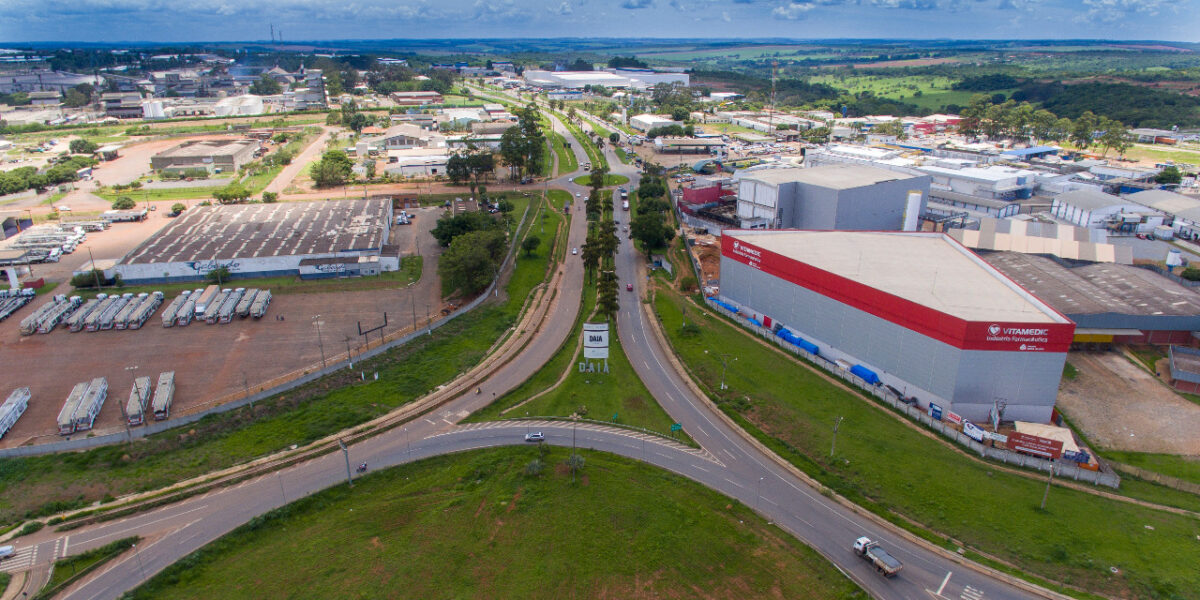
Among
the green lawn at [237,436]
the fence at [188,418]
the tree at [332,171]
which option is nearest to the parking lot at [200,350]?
the fence at [188,418]

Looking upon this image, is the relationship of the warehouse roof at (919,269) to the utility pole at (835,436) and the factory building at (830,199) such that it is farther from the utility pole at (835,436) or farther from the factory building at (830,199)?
the factory building at (830,199)

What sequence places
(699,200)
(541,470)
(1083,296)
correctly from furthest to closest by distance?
1. (699,200)
2. (1083,296)
3. (541,470)

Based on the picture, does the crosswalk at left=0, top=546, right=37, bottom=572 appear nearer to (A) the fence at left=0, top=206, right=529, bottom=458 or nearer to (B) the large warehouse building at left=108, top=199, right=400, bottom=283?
(A) the fence at left=0, top=206, right=529, bottom=458

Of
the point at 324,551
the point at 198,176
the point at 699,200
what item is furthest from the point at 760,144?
A: the point at 324,551

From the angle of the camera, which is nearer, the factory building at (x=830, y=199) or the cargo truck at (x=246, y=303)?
the cargo truck at (x=246, y=303)

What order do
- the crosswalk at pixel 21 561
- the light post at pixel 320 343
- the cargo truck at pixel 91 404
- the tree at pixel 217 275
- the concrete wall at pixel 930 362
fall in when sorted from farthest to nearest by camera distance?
the tree at pixel 217 275, the light post at pixel 320 343, the concrete wall at pixel 930 362, the cargo truck at pixel 91 404, the crosswalk at pixel 21 561

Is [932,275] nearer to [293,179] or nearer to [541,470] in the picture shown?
[541,470]

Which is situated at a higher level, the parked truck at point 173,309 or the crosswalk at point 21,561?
the parked truck at point 173,309

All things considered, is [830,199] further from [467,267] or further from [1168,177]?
[1168,177]
